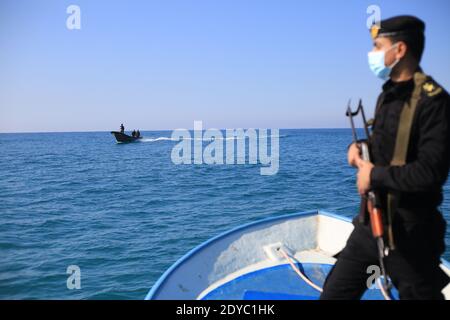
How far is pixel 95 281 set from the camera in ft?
28.5

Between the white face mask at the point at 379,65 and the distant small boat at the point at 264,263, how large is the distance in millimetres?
2901

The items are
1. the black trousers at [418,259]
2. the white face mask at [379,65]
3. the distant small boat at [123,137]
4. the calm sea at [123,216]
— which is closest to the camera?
the black trousers at [418,259]

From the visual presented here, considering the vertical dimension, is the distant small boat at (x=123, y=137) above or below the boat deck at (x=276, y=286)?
above

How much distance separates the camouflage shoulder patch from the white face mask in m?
0.27

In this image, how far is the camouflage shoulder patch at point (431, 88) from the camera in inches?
74.3

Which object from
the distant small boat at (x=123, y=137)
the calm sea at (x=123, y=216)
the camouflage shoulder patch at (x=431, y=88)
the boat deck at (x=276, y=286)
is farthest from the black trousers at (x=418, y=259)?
the distant small boat at (x=123, y=137)

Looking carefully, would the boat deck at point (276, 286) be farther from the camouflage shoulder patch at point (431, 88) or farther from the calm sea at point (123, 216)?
the calm sea at point (123, 216)

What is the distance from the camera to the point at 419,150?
189 centimetres

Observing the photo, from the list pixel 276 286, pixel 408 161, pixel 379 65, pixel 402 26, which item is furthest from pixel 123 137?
pixel 408 161

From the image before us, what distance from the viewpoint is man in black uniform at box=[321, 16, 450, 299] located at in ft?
6.07

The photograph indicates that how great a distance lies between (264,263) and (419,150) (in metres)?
3.57

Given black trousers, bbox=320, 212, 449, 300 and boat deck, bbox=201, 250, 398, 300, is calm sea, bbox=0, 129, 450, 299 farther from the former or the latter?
black trousers, bbox=320, 212, 449, 300

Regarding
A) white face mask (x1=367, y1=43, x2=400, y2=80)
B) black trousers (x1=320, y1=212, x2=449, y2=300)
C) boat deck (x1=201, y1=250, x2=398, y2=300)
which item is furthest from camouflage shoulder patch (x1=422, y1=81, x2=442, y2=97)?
boat deck (x1=201, y1=250, x2=398, y2=300)
